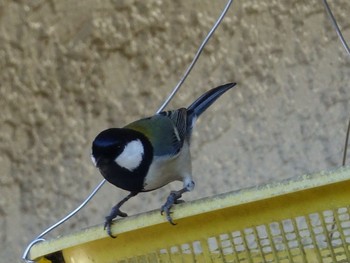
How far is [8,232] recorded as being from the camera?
1198 millimetres

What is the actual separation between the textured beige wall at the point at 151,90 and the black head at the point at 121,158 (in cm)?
36

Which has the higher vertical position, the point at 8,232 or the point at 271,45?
the point at 271,45

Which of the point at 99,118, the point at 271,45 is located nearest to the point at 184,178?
the point at 99,118

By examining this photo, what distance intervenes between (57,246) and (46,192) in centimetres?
64

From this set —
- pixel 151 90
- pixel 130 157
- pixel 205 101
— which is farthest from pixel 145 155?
pixel 151 90

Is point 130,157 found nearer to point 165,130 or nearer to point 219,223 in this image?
point 165,130

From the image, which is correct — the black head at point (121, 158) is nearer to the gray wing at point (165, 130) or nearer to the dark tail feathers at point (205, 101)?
the gray wing at point (165, 130)

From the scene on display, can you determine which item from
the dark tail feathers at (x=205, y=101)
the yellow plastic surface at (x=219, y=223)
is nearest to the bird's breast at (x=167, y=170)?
the dark tail feathers at (x=205, y=101)

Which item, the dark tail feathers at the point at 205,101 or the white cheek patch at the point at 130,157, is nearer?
the white cheek patch at the point at 130,157

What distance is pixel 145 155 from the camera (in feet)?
2.89

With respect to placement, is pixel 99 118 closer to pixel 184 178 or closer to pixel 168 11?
pixel 168 11

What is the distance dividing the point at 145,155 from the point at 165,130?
0.09 m

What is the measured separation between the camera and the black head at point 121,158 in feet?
2.68

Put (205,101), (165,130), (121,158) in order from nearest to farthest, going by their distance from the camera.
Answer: (121,158) < (165,130) < (205,101)
